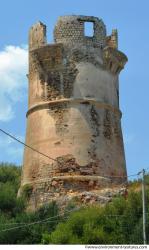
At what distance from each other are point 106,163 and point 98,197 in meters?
1.34

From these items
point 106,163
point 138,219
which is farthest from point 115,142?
point 138,219

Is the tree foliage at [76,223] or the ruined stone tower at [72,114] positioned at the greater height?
the ruined stone tower at [72,114]

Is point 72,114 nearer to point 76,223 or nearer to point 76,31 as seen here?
point 76,31

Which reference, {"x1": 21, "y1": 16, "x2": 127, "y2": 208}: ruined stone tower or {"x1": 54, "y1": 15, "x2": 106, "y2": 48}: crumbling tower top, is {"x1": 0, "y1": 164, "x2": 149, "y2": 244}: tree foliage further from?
{"x1": 54, "y1": 15, "x2": 106, "y2": 48}: crumbling tower top

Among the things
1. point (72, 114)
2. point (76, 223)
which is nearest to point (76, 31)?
point (72, 114)

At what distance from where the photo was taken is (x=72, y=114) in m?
19.8

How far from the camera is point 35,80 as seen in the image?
20.7 meters

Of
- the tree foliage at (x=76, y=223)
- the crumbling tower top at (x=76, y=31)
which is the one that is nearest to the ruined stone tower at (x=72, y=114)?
the crumbling tower top at (x=76, y=31)

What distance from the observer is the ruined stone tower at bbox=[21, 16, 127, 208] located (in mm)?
19391

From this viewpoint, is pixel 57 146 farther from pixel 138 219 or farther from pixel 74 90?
pixel 138 219

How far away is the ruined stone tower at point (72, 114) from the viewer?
1939 centimetres

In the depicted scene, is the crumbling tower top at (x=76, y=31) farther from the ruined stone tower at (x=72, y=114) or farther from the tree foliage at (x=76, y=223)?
the tree foliage at (x=76, y=223)

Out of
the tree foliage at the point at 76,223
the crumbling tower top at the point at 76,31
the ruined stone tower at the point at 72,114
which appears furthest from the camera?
the crumbling tower top at the point at 76,31

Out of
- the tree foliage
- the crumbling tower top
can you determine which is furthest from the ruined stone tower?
the tree foliage
